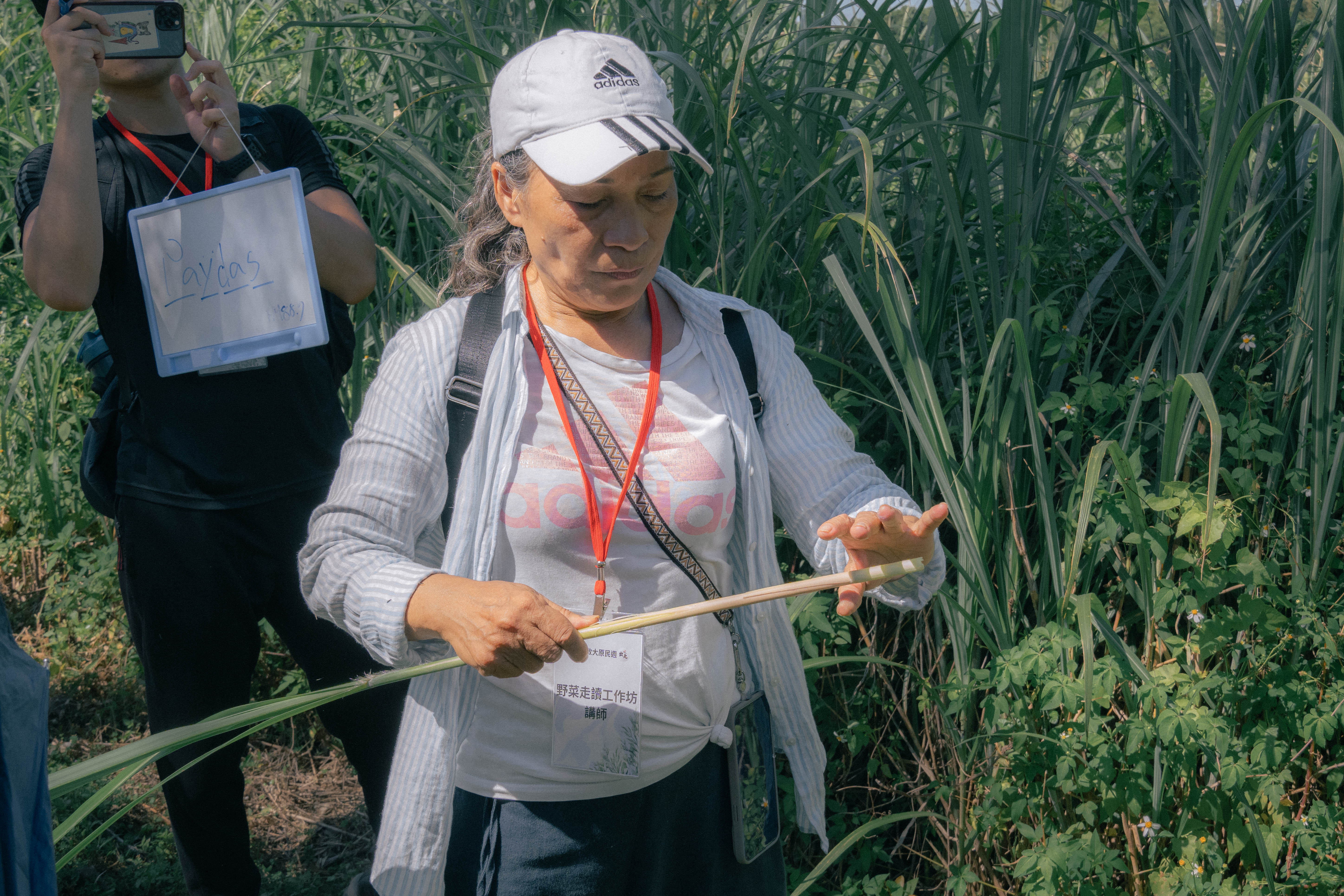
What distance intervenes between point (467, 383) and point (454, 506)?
0.53ft

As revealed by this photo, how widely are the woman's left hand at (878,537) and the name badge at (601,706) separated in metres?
0.29

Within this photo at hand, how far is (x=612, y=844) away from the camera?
1.54 m

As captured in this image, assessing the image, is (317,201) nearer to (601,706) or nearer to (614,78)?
(614,78)

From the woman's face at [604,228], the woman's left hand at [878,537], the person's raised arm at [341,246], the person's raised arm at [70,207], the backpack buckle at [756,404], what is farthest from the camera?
the person's raised arm at [341,246]

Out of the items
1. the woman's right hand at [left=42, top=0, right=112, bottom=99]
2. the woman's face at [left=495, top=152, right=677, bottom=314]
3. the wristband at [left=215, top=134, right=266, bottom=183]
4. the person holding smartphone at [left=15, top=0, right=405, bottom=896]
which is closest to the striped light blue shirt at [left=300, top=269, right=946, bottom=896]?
the woman's face at [left=495, top=152, right=677, bottom=314]

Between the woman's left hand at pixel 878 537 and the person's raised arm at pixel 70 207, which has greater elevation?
the person's raised arm at pixel 70 207

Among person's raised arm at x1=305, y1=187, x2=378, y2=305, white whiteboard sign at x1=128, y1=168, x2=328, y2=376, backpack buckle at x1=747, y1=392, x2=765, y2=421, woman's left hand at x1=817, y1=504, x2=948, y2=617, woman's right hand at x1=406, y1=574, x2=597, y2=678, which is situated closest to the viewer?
woman's right hand at x1=406, y1=574, x2=597, y2=678

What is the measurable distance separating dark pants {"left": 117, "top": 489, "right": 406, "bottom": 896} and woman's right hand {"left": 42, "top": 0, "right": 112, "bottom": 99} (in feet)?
2.46

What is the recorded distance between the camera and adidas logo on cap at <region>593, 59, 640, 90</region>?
142cm

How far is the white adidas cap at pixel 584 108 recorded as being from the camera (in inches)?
54.3

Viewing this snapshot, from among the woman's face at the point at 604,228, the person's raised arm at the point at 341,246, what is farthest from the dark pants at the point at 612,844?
the person's raised arm at the point at 341,246

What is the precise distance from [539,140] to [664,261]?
1089 mm

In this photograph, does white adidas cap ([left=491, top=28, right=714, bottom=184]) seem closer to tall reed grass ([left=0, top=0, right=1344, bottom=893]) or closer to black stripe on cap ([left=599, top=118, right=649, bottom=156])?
black stripe on cap ([left=599, top=118, right=649, bottom=156])

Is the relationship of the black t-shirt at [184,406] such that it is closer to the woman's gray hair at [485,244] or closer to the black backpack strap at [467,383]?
the woman's gray hair at [485,244]
